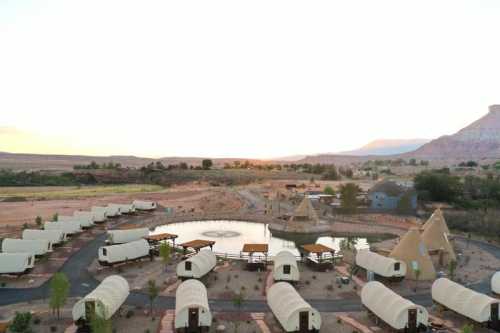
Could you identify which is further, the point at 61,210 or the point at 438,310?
the point at 61,210

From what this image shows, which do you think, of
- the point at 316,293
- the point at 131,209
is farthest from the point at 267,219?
the point at 316,293

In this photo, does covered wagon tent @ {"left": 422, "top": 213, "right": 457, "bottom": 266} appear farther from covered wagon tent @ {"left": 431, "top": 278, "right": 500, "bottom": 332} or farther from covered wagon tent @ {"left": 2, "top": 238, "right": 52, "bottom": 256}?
covered wagon tent @ {"left": 2, "top": 238, "right": 52, "bottom": 256}

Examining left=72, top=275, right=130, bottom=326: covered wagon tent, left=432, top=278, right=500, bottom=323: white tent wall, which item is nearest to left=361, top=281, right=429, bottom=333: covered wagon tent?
left=432, top=278, right=500, bottom=323: white tent wall

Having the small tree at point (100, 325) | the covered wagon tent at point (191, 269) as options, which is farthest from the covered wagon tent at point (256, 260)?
the small tree at point (100, 325)

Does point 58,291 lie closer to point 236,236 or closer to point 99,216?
point 236,236

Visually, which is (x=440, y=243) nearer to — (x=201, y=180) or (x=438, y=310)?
(x=438, y=310)
